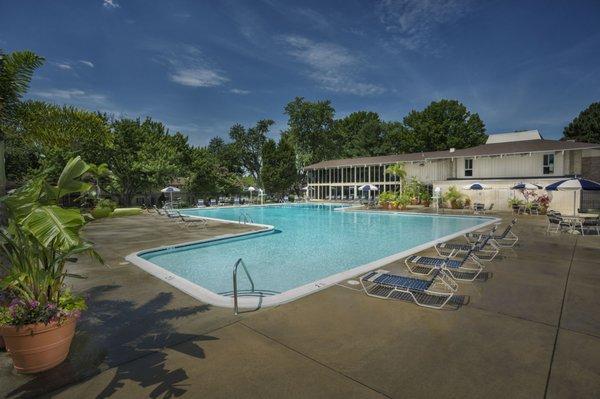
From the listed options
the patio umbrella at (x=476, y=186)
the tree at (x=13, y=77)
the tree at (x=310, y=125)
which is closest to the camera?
the tree at (x=13, y=77)

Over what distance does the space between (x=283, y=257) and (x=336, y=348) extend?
7497mm

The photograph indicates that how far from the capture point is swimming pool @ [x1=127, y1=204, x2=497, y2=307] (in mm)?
6727

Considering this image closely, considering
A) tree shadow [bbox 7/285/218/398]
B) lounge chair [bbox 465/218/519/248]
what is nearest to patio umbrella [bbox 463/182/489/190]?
lounge chair [bbox 465/218/519/248]

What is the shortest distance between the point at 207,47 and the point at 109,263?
27208 millimetres

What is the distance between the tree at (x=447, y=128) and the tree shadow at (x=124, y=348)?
51.7m

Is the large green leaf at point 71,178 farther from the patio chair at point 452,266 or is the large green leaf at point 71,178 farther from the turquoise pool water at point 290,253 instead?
the patio chair at point 452,266

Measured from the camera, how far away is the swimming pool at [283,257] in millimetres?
6727

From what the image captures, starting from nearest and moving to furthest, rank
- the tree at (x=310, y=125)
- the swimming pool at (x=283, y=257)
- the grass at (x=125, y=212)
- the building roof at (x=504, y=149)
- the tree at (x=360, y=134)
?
1. the swimming pool at (x=283, y=257)
2. the building roof at (x=504, y=149)
3. the grass at (x=125, y=212)
4. the tree at (x=360, y=134)
5. the tree at (x=310, y=125)

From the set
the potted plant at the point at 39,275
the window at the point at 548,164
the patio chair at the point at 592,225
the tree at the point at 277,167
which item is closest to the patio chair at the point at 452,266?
the potted plant at the point at 39,275

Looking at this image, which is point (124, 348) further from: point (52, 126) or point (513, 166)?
point (513, 166)

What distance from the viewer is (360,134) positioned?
57.2 meters

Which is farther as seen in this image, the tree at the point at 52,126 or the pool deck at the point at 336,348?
the tree at the point at 52,126

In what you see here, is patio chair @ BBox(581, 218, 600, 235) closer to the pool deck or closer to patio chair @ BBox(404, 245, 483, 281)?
patio chair @ BBox(404, 245, 483, 281)

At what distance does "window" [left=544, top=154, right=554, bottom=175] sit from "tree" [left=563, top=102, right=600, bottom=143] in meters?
28.4
